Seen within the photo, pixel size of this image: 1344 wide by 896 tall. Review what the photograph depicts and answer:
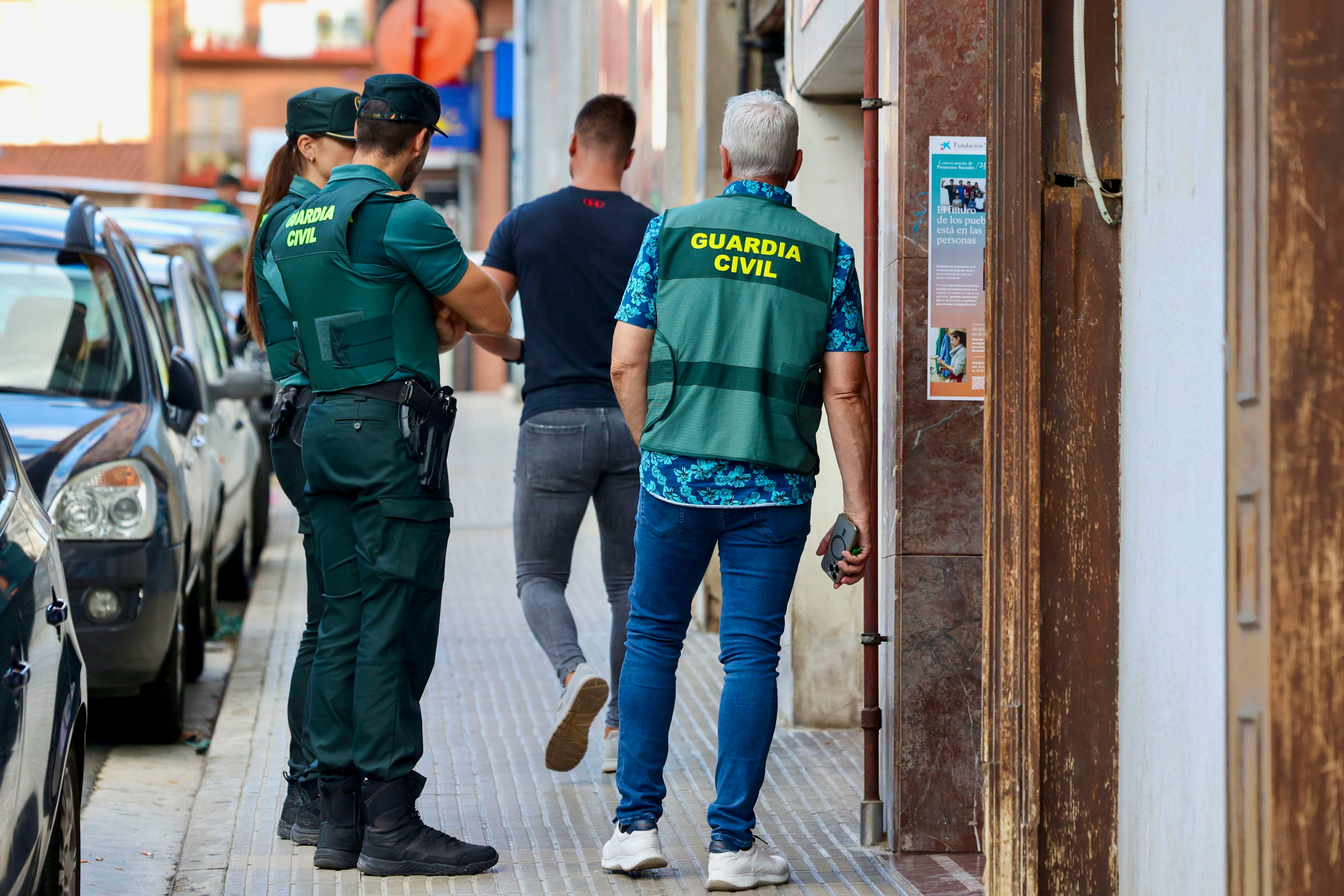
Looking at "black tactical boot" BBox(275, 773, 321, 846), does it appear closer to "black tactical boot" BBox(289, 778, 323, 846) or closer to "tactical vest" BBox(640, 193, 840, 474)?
"black tactical boot" BBox(289, 778, 323, 846)

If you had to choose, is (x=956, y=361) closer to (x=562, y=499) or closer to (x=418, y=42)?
(x=562, y=499)

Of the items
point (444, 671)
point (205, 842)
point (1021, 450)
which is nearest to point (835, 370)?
point (1021, 450)

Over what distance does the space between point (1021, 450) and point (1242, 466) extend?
0.93 metres

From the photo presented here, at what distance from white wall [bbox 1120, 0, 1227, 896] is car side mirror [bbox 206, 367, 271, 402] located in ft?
16.9

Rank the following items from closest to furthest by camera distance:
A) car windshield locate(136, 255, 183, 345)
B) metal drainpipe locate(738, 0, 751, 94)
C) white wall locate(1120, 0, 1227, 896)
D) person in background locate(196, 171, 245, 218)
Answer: white wall locate(1120, 0, 1227, 896) → metal drainpipe locate(738, 0, 751, 94) → car windshield locate(136, 255, 183, 345) → person in background locate(196, 171, 245, 218)

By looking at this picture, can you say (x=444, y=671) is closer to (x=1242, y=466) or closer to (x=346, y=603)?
(x=346, y=603)

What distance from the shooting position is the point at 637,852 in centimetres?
463

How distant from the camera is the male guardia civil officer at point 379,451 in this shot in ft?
15.0

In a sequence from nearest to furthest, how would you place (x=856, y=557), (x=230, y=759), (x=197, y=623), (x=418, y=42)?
(x=856, y=557) < (x=230, y=759) < (x=197, y=623) < (x=418, y=42)

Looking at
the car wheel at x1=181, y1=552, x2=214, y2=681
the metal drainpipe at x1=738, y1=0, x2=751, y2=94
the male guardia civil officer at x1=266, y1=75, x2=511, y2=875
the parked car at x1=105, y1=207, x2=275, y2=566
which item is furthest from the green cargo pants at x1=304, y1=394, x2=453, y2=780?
the metal drainpipe at x1=738, y1=0, x2=751, y2=94

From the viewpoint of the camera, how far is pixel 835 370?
14.8 feet

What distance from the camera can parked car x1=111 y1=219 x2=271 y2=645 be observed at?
808 cm

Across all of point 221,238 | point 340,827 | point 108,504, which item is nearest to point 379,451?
point 340,827

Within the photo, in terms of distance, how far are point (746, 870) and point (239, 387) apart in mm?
4321
